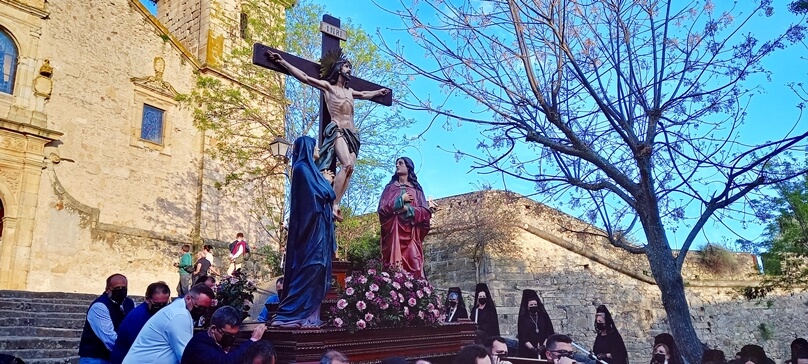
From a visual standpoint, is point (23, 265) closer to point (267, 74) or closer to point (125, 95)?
point (125, 95)

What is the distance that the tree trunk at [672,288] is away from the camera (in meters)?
6.12

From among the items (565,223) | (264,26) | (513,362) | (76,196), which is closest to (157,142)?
(76,196)

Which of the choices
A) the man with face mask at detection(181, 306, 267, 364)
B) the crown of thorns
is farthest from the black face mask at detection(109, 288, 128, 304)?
the crown of thorns

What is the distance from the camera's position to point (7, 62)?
13.9m

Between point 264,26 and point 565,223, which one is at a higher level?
point 264,26

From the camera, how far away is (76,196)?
14.5 metres

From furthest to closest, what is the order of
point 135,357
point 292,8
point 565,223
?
1. point 292,8
2. point 565,223
3. point 135,357

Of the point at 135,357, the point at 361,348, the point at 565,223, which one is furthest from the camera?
the point at 565,223

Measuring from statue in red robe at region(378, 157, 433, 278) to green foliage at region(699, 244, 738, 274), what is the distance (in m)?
15.7

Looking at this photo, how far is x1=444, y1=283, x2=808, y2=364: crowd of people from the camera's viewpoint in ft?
17.5

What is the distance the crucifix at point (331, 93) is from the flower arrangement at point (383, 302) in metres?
0.95

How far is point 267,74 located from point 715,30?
1253cm

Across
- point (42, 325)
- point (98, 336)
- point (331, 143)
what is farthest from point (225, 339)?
point (42, 325)

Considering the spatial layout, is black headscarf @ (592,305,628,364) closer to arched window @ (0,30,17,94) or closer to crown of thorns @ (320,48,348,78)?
crown of thorns @ (320,48,348,78)
